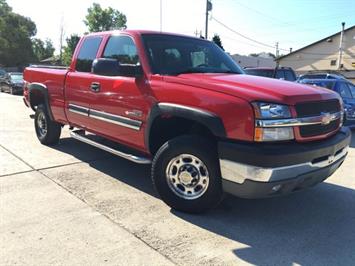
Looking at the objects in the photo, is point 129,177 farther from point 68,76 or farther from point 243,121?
point 243,121

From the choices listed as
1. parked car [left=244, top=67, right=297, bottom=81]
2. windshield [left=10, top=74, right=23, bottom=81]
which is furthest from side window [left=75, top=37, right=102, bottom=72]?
windshield [left=10, top=74, right=23, bottom=81]

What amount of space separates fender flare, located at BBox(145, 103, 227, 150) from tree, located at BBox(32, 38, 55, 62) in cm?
7610

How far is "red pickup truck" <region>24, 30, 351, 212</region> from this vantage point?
142 inches

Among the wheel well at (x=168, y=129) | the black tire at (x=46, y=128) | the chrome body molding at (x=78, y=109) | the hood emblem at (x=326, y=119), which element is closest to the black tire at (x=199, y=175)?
the wheel well at (x=168, y=129)

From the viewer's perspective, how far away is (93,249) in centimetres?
344

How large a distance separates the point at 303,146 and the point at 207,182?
103 centimetres

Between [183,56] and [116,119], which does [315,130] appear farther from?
[116,119]

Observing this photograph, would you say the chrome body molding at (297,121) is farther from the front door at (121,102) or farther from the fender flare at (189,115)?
the front door at (121,102)

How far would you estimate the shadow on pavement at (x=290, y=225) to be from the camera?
3.48m

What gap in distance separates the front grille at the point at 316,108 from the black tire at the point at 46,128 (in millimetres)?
4827

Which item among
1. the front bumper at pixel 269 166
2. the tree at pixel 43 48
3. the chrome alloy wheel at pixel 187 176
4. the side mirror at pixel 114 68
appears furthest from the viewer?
the tree at pixel 43 48

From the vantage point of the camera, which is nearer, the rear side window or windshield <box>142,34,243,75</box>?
windshield <box>142,34,243,75</box>

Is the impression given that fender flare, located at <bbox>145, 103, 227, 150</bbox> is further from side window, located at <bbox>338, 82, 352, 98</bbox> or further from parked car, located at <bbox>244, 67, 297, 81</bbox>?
parked car, located at <bbox>244, 67, 297, 81</bbox>

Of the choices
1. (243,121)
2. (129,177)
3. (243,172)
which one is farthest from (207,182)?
(129,177)
